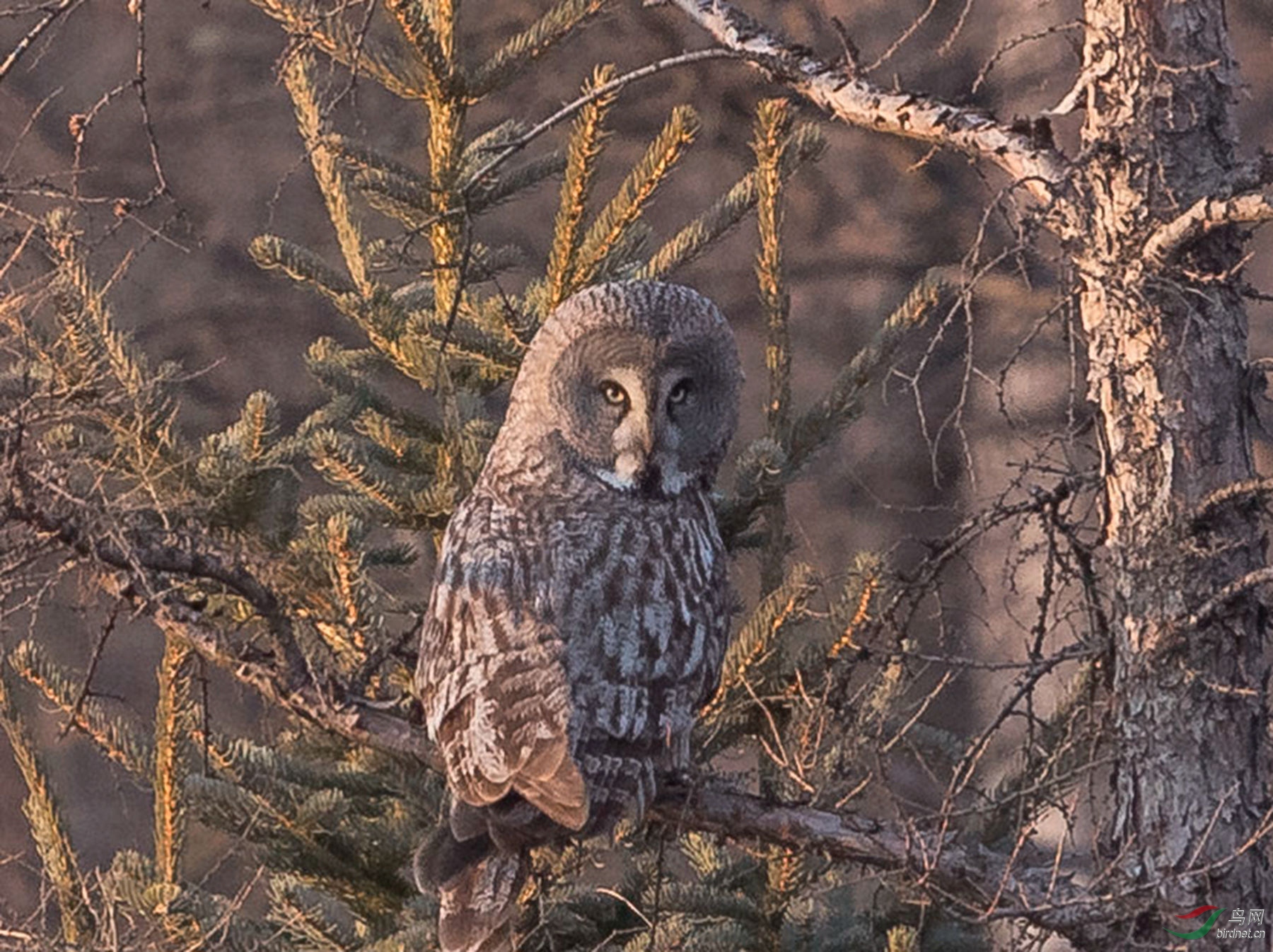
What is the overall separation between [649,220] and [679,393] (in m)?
5.18

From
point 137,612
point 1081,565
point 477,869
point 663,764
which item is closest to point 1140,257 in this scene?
point 1081,565

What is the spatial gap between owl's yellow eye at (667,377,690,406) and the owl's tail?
971 millimetres

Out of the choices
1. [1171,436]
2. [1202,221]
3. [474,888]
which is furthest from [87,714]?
[1202,221]

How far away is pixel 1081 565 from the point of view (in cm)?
304

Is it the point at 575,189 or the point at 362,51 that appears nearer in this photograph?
the point at 362,51


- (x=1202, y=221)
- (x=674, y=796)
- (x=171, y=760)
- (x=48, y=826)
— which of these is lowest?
(x=48, y=826)

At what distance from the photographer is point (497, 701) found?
2.95 meters

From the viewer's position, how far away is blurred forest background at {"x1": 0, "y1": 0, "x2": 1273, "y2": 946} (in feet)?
27.2

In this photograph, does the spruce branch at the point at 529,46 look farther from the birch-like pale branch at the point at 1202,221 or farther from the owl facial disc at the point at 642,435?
the birch-like pale branch at the point at 1202,221

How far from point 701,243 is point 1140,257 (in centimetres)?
152

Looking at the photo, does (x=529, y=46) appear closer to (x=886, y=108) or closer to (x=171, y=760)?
(x=886, y=108)

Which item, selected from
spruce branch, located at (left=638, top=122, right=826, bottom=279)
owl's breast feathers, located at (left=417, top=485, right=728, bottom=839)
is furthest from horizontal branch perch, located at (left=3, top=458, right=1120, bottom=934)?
spruce branch, located at (left=638, top=122, right=826, bottom=279)

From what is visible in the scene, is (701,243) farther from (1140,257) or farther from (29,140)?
(29,140)

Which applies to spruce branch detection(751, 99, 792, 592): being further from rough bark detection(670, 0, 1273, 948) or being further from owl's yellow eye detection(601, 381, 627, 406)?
rough bark detection(670, 0, 1273, 948)
